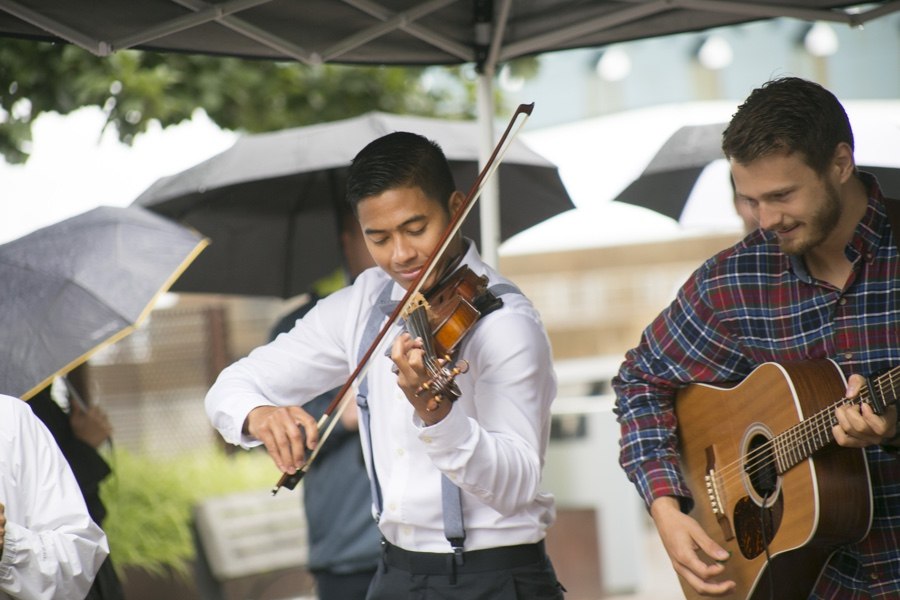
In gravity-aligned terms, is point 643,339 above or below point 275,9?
below

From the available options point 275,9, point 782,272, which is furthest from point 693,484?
point 275,9

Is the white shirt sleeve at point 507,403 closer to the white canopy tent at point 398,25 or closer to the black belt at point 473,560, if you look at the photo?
the black belt at point 473,560

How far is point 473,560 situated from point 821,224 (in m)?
1.03

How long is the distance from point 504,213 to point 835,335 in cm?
264

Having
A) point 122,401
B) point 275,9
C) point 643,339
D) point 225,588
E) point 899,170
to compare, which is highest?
point 275,9

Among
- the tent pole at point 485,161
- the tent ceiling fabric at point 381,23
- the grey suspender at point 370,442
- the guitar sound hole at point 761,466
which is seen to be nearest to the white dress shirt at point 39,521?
the grey suspender at point 370,442

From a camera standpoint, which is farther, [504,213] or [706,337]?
[504,213]

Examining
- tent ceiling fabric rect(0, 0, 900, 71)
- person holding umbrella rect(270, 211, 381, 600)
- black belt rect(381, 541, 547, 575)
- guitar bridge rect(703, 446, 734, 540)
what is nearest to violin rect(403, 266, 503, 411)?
black belt rect(381, 541, 547, 575)

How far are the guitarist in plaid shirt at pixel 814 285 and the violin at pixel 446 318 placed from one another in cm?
60

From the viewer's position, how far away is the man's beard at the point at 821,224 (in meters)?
2.51

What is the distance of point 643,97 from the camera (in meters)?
5.89

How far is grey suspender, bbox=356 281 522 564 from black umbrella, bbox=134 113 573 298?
198 centimetres

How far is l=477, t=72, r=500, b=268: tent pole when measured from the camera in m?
4.02

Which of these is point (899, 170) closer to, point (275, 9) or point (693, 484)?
point (693, 484)
